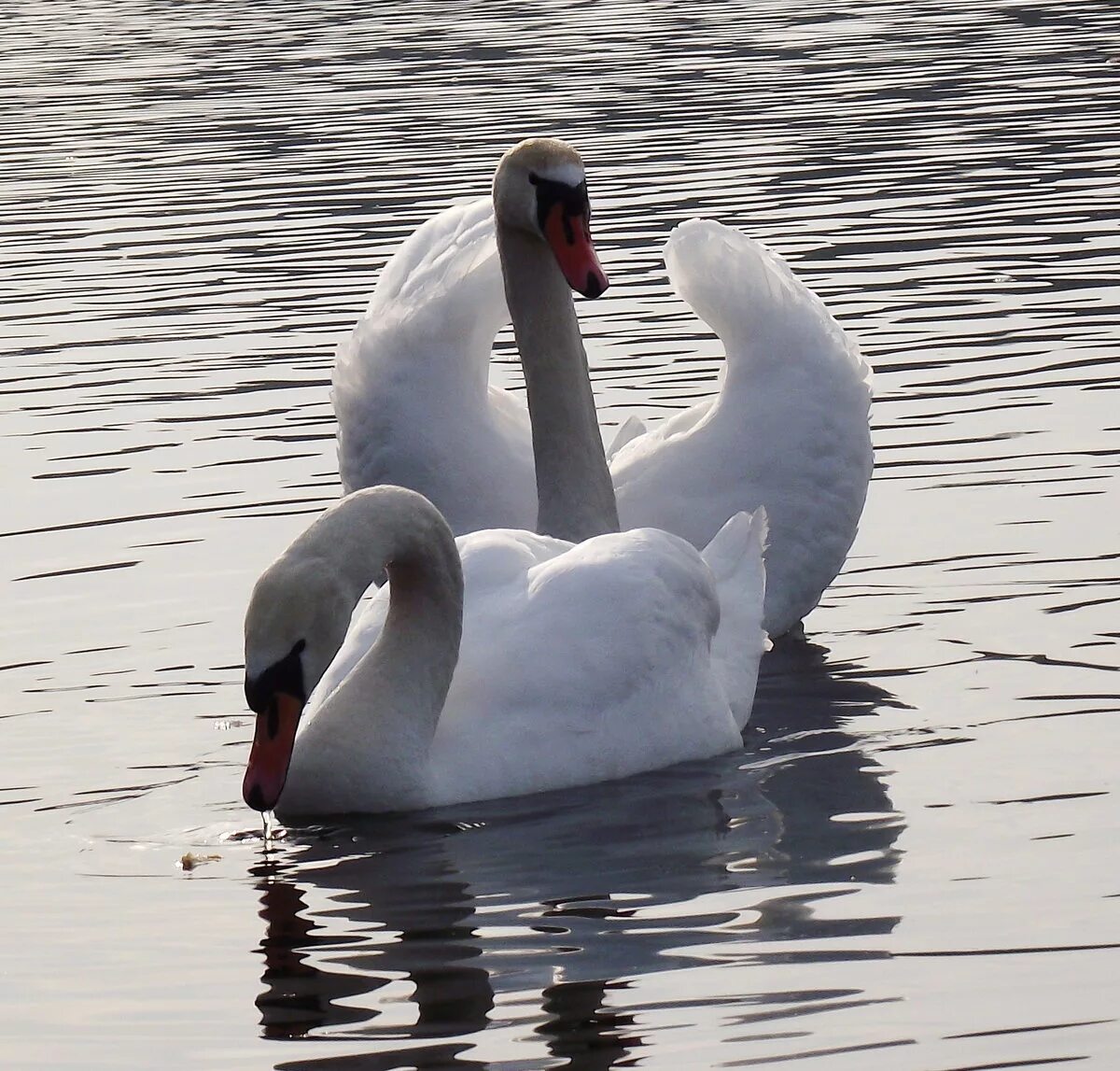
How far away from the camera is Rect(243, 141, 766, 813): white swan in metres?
6.46

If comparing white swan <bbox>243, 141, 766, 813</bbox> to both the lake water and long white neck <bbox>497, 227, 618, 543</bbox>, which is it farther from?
long white neck <bbox>497, 227, 618, 543</bbox>

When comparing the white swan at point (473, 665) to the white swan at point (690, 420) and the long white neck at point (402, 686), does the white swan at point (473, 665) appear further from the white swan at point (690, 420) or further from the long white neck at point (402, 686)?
the white swan at point (690, 420)

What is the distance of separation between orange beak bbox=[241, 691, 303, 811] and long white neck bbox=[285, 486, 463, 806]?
547 mm

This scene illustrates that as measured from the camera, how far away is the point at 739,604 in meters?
Result: 8.26

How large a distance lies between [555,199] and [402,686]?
2.18m

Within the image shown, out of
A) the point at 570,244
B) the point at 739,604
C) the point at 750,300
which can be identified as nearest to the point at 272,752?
the point at 739,604

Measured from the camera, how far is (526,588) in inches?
297

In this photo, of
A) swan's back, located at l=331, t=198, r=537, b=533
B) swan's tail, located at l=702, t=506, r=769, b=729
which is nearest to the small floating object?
swan's tail, located at l=702, t=506, r=769, b=729

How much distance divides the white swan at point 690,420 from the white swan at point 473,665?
3.51ft

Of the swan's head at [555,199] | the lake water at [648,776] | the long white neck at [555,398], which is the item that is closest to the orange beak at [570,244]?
the swan's head at [555,199]

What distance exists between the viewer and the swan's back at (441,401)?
8.91 m

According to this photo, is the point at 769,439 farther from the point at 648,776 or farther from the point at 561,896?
the point at 561,896

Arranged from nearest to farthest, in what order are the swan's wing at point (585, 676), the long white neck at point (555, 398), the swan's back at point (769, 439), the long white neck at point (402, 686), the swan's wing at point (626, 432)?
the long white neck at point (402, 686), the swan's wing at point (585, 676), the long white neck at point (555, 398), the swan's back at point (769, 439), the swan's wing at point (626, 432)

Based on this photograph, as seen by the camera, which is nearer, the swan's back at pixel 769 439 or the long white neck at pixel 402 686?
the long white neck at pixel 402 686
